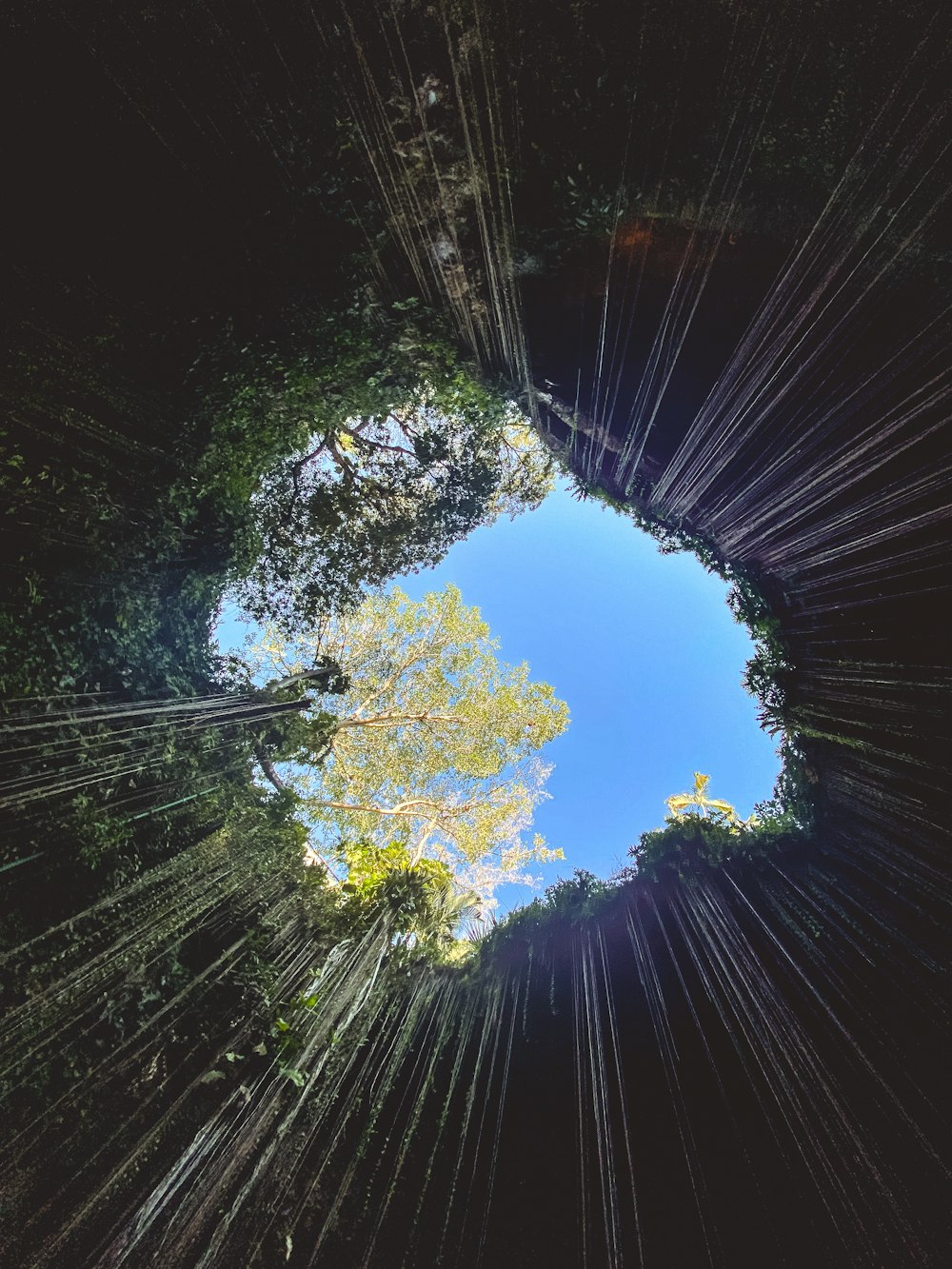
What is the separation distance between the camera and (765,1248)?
4.28 meters

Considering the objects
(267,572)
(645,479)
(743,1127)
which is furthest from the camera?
(267,572)

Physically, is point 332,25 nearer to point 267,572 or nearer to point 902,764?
point 267,572

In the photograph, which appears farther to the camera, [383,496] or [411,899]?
[383,496]

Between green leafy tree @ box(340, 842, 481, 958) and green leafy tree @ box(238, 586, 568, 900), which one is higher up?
green leafy tree @ box(238, 586, 568, 900)

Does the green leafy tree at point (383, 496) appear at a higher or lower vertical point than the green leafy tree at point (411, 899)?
higher

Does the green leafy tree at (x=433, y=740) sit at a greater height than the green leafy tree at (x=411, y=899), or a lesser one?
greater

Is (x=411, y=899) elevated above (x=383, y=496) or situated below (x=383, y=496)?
below

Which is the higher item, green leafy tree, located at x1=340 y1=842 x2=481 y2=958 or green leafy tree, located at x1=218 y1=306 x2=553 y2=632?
green leafy tree, located at x1=218 y1=306 x2=553 y2=632

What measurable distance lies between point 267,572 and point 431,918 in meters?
6.68

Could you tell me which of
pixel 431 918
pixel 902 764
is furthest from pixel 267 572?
pixel 902 764

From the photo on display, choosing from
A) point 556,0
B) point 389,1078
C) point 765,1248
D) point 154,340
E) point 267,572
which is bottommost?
point 389,1078

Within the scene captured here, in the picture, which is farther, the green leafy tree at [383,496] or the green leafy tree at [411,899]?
the green leafy tree at [383,496]

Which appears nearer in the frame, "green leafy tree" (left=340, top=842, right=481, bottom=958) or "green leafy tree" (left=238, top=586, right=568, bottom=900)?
"green leafy tree" (left=340, top=842, right=481, bottom=958)

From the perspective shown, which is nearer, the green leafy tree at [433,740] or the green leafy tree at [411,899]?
the green leafy tree at [411,899]
